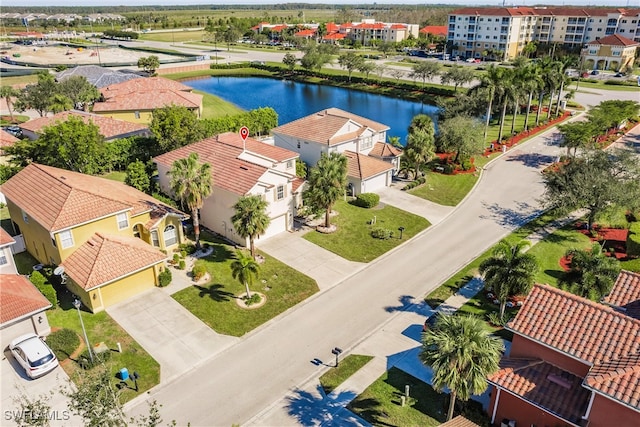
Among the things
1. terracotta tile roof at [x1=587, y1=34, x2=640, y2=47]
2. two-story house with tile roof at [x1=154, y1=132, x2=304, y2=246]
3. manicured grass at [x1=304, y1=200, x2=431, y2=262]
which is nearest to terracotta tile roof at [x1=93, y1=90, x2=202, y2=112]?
two-story house with tile roof at [x1=154, y1=132, x2=304, y2=246]

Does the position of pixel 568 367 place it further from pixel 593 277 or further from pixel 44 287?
pixel 44 287

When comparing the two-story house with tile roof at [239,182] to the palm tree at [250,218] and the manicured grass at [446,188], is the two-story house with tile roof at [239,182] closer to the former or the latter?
the palm tree at [250,218]

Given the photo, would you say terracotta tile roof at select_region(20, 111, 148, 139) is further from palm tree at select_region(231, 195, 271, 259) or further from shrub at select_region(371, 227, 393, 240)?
shrub at select_region(371, 227, 393, 240)

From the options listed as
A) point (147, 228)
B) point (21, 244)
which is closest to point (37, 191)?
point (21, 244)

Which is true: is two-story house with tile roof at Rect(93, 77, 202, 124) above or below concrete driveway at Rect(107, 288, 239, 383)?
above

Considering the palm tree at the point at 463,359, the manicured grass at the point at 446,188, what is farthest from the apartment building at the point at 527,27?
the palm tree at the point at 463,359

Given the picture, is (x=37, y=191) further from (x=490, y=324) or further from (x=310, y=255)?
(x=490, y=324)
